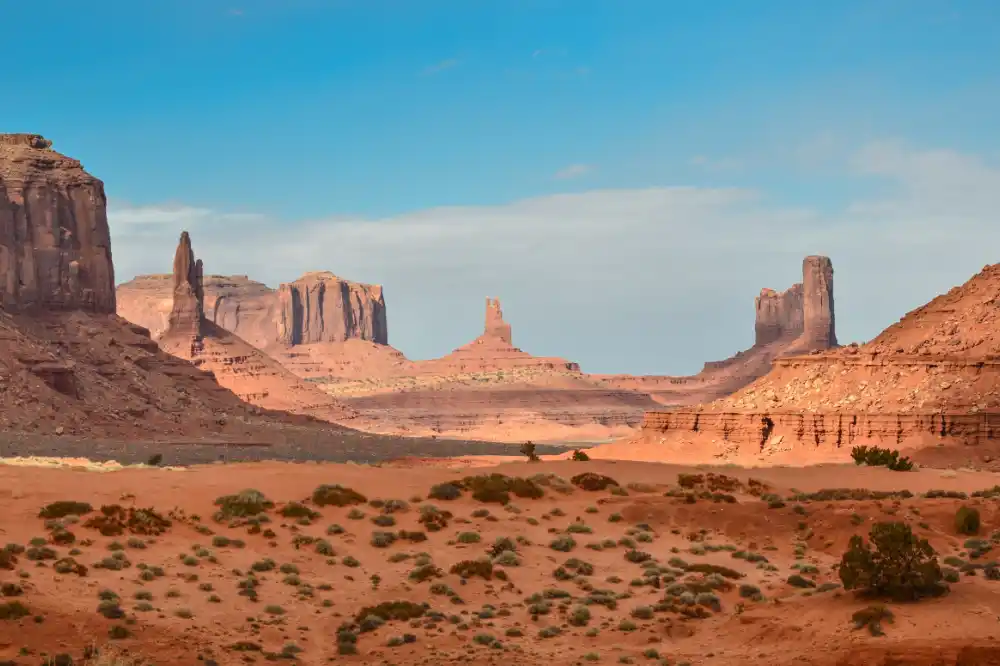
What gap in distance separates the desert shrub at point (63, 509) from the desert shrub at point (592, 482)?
44.1ft

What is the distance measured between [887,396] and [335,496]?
36.5 meters

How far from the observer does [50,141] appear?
115m

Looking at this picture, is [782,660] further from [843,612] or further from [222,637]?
[222,637]

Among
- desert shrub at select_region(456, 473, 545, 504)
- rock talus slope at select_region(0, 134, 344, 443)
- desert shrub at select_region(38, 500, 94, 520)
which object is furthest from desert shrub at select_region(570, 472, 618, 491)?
rock talus slope at select_region(0, 134, 344, 443)

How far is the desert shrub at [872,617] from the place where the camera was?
2300cm

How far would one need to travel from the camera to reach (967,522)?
108 ft

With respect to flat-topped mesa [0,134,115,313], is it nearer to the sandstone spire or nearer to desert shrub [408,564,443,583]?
desert shrub [408,564,443,583]

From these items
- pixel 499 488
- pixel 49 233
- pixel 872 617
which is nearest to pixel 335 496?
pixel 499 488

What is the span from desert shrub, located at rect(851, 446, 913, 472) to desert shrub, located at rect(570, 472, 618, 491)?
1213 cm

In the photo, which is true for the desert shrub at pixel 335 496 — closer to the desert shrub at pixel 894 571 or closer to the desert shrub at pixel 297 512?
the desert shrub at pixel 297 512

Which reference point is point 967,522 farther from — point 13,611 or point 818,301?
point 818,301

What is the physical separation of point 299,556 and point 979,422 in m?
37.8

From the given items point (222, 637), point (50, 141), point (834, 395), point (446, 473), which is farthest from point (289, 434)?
point (222, 637)

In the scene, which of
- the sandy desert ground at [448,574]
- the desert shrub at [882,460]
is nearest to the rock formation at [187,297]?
the desert shrub at [882,460]
